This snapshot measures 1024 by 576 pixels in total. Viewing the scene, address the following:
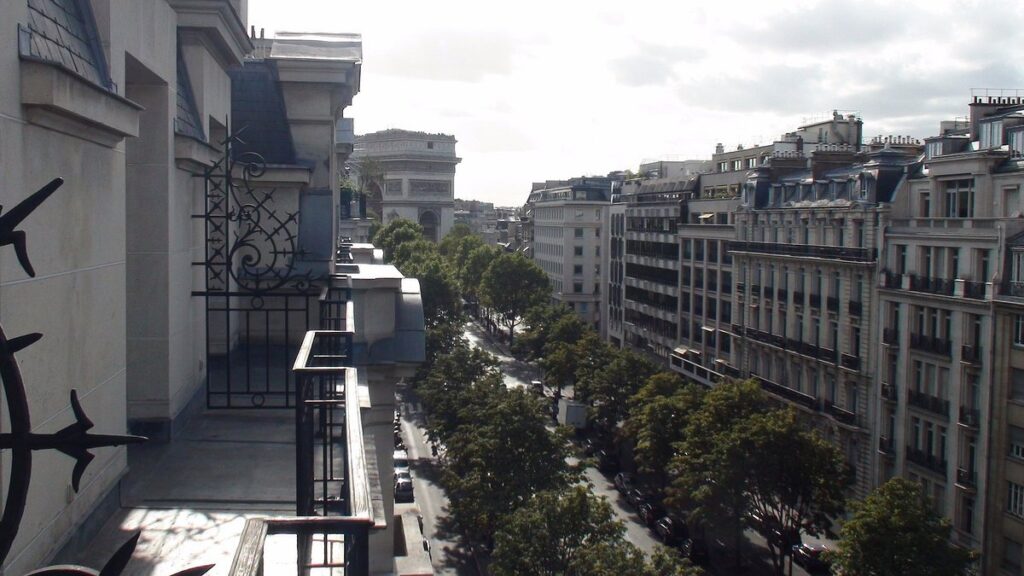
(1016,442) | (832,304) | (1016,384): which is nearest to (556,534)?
(1016,442)

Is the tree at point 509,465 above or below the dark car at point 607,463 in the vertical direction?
above

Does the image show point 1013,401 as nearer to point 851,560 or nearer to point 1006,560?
Result: point 1006,560

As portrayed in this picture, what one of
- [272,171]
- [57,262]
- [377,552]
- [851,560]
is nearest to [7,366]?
[57,262]

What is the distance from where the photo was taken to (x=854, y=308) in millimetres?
43094

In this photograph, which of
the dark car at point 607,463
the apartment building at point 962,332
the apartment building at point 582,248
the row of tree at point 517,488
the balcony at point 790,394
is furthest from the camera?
the apartment building at point 582,248

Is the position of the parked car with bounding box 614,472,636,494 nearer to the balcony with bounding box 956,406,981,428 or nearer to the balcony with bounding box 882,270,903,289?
the balcony with bounding box 882,270,903,289

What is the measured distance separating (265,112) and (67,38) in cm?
985

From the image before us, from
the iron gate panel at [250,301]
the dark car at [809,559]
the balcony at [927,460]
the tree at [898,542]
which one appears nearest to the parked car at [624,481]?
the dark car at [809,559]

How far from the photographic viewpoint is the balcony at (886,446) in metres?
39.9

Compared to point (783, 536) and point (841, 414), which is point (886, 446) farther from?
point (783, 536)

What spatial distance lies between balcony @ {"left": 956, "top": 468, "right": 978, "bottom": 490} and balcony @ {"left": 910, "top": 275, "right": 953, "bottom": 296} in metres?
6.37

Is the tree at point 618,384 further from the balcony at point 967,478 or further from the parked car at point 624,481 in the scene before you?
the balcony at point 967,478

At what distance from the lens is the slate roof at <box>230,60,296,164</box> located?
18047mm

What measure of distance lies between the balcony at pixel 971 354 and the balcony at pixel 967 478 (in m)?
3.78
